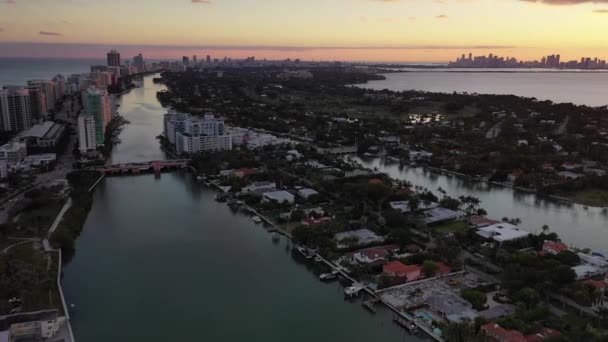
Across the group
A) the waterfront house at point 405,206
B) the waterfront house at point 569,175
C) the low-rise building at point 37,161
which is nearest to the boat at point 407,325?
the waterfront house at point 405,206

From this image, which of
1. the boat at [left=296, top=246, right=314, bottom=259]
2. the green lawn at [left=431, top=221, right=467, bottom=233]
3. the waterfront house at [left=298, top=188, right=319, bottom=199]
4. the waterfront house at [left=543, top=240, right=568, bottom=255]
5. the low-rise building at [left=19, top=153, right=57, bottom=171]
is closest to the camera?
the waterfront house at [left=543, top=240, right=568, bottom=255]

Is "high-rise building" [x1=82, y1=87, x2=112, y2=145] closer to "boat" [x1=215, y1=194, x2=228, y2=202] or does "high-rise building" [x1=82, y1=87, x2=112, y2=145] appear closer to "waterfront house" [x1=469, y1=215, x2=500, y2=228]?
"boat" [x1=215, y1=194, x2=228, y2=202]

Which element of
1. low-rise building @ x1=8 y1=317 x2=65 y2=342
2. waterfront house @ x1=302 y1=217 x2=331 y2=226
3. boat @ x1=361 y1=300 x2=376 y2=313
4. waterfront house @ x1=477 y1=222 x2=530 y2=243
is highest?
waterfront house @ x1=477 y1=222 x2=530 y2=243

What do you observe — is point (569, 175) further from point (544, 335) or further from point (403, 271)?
point (544, 335)

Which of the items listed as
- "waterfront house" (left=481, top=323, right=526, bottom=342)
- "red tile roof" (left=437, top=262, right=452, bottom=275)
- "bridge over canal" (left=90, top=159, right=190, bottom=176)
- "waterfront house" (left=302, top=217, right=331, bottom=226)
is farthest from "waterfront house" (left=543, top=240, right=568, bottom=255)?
"bridge over canal" (left=90, top=159, right=190, bottom=176)

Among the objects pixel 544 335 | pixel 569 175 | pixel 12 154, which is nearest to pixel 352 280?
pixel 544 335

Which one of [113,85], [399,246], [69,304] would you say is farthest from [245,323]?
[113,85]
